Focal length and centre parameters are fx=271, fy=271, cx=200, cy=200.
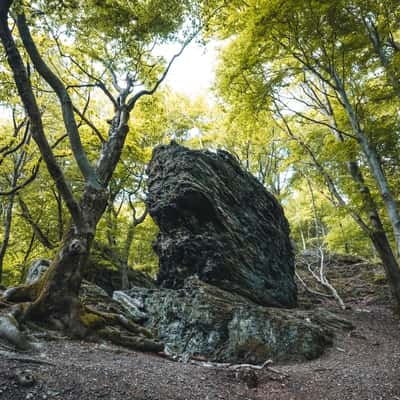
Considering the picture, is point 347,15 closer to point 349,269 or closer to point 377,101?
point 377,101

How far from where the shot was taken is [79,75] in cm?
991

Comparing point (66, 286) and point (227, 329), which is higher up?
point (66, 286)

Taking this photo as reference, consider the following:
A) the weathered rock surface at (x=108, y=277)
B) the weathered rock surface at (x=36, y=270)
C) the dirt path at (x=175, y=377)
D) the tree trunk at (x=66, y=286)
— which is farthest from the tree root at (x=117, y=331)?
the weathered rock surface at (x=108, y=277)

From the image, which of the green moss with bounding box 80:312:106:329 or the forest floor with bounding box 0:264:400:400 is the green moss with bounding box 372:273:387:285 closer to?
the forest floor with bounding box 0:264:400:400

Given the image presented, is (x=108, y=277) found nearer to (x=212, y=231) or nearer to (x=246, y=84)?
(x=212, y=231)

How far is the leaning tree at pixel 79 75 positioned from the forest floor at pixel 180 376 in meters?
1.15

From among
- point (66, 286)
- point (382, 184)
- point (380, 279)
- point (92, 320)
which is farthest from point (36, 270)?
point (380, 279)

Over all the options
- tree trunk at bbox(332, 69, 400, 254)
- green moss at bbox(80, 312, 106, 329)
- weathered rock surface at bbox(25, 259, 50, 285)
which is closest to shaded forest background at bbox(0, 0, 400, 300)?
tree trunk at bbox(332, 69, 400, 254)

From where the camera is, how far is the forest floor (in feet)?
10.0

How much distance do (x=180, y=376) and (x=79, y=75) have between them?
1013 centimetres

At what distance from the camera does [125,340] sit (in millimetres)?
5449

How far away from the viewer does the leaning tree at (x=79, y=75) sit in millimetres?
4867

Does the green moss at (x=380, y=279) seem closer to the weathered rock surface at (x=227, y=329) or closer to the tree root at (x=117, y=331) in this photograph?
the weathered rock surface at (x=227, y=329)

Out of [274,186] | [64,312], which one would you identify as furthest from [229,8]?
[274,186]
